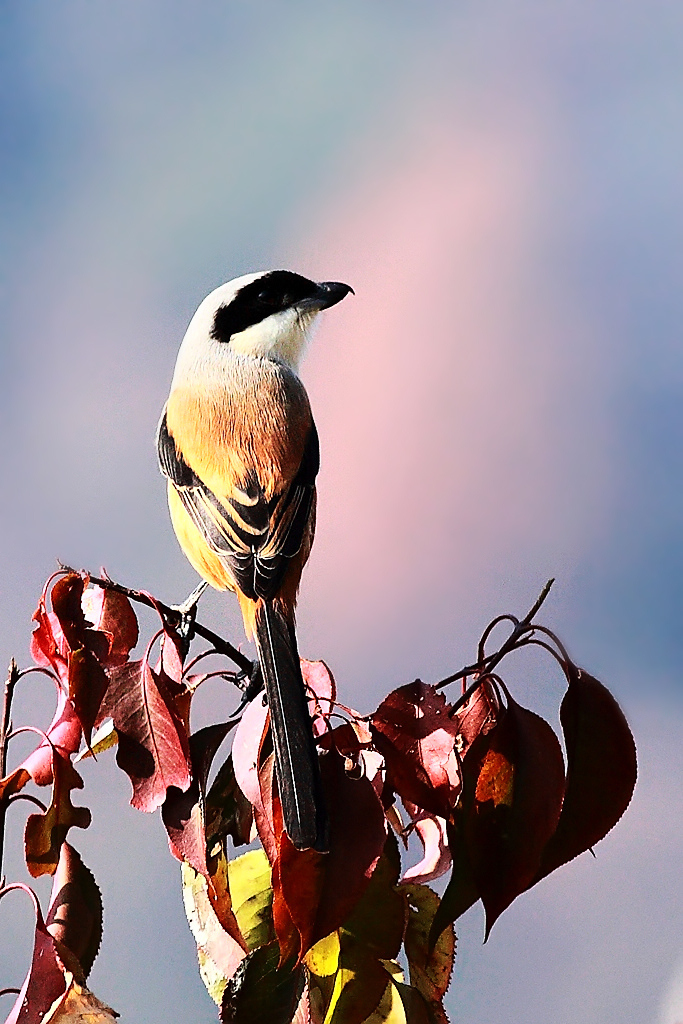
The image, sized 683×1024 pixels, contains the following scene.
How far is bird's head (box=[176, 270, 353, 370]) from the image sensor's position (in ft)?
9.48

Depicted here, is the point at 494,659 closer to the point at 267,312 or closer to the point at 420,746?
the point at 420,746

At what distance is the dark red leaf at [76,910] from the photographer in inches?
57.3

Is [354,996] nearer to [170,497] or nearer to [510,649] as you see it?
[510,649]

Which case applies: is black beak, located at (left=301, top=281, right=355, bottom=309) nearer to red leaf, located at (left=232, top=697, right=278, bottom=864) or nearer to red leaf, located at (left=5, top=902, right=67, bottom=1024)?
red leaf, located at (left=232, top=697, right=278, bottom=864)

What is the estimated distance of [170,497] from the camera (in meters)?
2.37

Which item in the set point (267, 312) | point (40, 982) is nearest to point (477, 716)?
point (40, 982)

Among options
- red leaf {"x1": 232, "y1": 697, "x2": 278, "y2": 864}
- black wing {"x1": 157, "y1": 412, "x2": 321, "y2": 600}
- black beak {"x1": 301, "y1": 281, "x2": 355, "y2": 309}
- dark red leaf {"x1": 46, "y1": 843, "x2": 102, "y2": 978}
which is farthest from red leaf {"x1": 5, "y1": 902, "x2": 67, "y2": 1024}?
black beak {"x1": 301, "y1": 281, "x2": 355, "y2": 309}

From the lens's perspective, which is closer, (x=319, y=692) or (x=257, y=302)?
(x=319, y=692)

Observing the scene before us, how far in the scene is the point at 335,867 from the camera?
4.05 ft

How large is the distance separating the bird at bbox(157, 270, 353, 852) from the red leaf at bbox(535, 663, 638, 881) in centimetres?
32

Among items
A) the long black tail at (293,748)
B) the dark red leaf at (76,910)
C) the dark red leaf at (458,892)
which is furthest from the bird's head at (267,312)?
the dark red leaf at (458,892)

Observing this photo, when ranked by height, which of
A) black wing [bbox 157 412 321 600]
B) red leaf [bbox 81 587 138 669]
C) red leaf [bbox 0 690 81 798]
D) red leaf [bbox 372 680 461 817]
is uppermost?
black wing [bbox 157 412 321 600]

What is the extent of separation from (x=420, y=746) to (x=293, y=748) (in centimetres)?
15

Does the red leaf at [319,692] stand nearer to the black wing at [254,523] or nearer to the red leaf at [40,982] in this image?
the black wing at [254,523]
